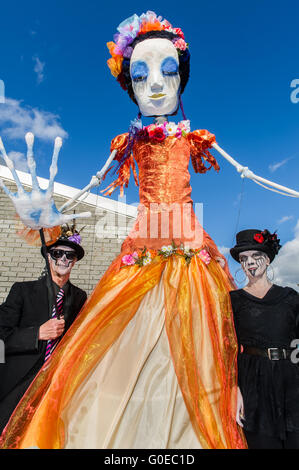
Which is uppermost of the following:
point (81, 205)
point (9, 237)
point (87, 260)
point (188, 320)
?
point (81, 205)

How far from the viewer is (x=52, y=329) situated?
2.50m

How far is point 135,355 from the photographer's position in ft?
7.11

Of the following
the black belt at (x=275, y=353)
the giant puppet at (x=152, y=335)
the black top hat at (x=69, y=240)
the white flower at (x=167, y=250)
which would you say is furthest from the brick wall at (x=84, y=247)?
the black belt at (x=275, y=353)

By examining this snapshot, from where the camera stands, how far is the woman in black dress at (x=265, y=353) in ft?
6.98

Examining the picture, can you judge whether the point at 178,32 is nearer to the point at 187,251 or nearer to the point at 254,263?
the point at 187,251

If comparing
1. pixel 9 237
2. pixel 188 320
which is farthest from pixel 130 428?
pixel 9 237

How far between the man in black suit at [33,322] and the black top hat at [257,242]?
1.33 m

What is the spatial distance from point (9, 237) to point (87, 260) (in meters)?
1.73

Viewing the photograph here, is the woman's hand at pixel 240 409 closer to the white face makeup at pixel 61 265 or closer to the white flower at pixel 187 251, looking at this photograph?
the white flower at pixel 187 251

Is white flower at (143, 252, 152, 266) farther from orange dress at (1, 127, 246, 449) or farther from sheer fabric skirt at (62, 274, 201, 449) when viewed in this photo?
sheer fabric skirt at (62, 274, 201, 449)

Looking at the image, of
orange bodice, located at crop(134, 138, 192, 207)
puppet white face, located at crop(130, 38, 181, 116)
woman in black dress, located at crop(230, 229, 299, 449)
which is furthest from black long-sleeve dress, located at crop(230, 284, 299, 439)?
puppet white face, located at crop(130, 38, 181, 116)

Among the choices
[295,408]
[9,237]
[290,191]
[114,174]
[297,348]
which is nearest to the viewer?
[295,408]

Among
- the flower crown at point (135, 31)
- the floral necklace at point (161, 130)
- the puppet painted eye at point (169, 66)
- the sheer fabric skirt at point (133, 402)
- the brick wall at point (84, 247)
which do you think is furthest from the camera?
the brick wall at point (84, 247)

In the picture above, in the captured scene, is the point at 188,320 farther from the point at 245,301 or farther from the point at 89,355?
the point at 89,355
